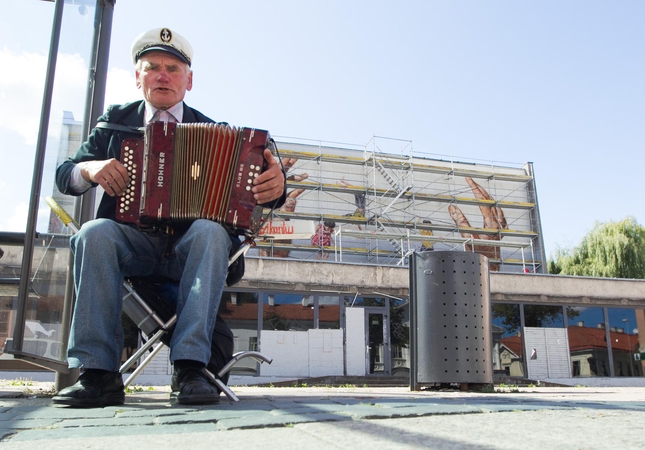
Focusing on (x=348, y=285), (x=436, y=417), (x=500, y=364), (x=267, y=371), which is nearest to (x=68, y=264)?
(x=436, y=417)

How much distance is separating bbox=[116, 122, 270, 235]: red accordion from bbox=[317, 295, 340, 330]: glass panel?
15905mm

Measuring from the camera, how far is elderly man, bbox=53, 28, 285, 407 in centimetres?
226

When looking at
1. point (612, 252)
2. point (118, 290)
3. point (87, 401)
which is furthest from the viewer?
point (612, 252)

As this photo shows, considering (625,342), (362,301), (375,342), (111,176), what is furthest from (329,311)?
(111,176)

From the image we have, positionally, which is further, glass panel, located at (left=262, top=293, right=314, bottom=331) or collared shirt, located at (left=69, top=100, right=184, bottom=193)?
glass panel, located at (left=262, top=293, right=314, bottom=331)

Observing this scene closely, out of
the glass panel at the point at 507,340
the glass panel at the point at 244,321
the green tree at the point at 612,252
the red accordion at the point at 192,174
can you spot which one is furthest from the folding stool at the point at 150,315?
the green tree at the point at 612,252

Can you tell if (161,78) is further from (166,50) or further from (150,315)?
(150,315)

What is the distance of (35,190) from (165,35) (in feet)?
3.39

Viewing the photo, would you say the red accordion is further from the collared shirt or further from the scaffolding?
the scaffolding

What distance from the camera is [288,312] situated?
18.1 metres

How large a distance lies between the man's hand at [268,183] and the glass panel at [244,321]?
1444 cm

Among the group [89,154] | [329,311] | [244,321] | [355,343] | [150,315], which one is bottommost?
[150,315]

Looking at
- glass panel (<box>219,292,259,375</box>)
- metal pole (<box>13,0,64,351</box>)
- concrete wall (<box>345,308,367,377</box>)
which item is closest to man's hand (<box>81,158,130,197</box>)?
metal pole (<box>13,0,64,351</box>)

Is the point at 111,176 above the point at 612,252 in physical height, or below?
below
